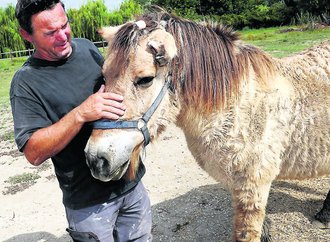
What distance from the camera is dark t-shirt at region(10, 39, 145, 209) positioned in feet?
6.42

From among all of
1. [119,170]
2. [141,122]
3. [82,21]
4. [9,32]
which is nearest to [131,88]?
[141,122]

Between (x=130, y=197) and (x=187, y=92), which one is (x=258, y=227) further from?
(x=187, y=92)

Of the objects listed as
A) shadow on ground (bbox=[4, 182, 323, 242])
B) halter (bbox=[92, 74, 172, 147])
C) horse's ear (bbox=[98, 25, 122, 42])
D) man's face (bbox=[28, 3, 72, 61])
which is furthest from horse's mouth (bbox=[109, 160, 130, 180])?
shadow on ground (bbox=[4, 182, 323, 242])

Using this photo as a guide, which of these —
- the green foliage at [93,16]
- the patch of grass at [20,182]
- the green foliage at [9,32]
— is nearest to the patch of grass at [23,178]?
the patch of grass at [20,182]

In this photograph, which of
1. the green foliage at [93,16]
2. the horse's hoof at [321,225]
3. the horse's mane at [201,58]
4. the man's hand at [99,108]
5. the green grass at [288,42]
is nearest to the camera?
the man's hand at [99,108]

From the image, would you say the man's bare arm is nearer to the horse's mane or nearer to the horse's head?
the horse's head

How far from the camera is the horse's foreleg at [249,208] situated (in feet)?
8.46

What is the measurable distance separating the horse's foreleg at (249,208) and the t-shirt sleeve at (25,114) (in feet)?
5.20

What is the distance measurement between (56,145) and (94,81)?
560 mm

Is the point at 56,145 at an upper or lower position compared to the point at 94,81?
lower

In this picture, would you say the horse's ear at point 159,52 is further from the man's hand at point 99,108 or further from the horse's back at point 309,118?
the horse's back at point 309,118

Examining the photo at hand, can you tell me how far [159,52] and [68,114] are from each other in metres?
0.65

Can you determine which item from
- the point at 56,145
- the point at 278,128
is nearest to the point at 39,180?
the point at 56,145

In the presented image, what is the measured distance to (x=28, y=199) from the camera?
4.51 meters
